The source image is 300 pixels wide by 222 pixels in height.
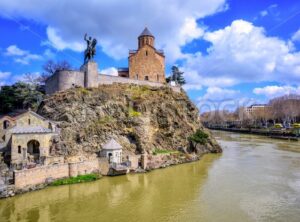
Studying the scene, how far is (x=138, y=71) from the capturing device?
157 feet

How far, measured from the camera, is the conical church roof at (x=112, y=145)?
29.2m

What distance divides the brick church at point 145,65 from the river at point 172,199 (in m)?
22.1

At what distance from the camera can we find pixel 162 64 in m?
50.1

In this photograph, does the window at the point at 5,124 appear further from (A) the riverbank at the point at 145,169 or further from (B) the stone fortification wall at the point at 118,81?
(B) the stone fortification wall at the point at 118,81

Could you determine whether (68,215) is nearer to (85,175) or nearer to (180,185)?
(85,175)

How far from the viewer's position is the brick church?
47.8 meters

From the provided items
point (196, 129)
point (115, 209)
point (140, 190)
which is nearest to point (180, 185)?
point (140, 190)

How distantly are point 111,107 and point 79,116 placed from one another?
459 centimetres

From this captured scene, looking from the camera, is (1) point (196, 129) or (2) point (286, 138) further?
(2) point (286, 138)

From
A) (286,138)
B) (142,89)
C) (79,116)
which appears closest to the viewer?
(79,116)

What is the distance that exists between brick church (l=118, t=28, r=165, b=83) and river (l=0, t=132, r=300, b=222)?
72.5 ft

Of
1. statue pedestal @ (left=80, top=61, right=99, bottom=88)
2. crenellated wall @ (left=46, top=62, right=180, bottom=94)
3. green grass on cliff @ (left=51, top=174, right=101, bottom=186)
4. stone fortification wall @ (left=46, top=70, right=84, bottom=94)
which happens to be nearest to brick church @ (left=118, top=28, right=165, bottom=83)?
crenellated wall @ (left=46, top=62, right=180, bottom=94)

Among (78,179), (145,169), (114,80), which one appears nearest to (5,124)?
(78,179)

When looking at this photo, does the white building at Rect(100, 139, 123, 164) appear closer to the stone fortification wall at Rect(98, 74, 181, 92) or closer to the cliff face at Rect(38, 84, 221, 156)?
the cliff face at Rect(38, 84, 221, 156)
